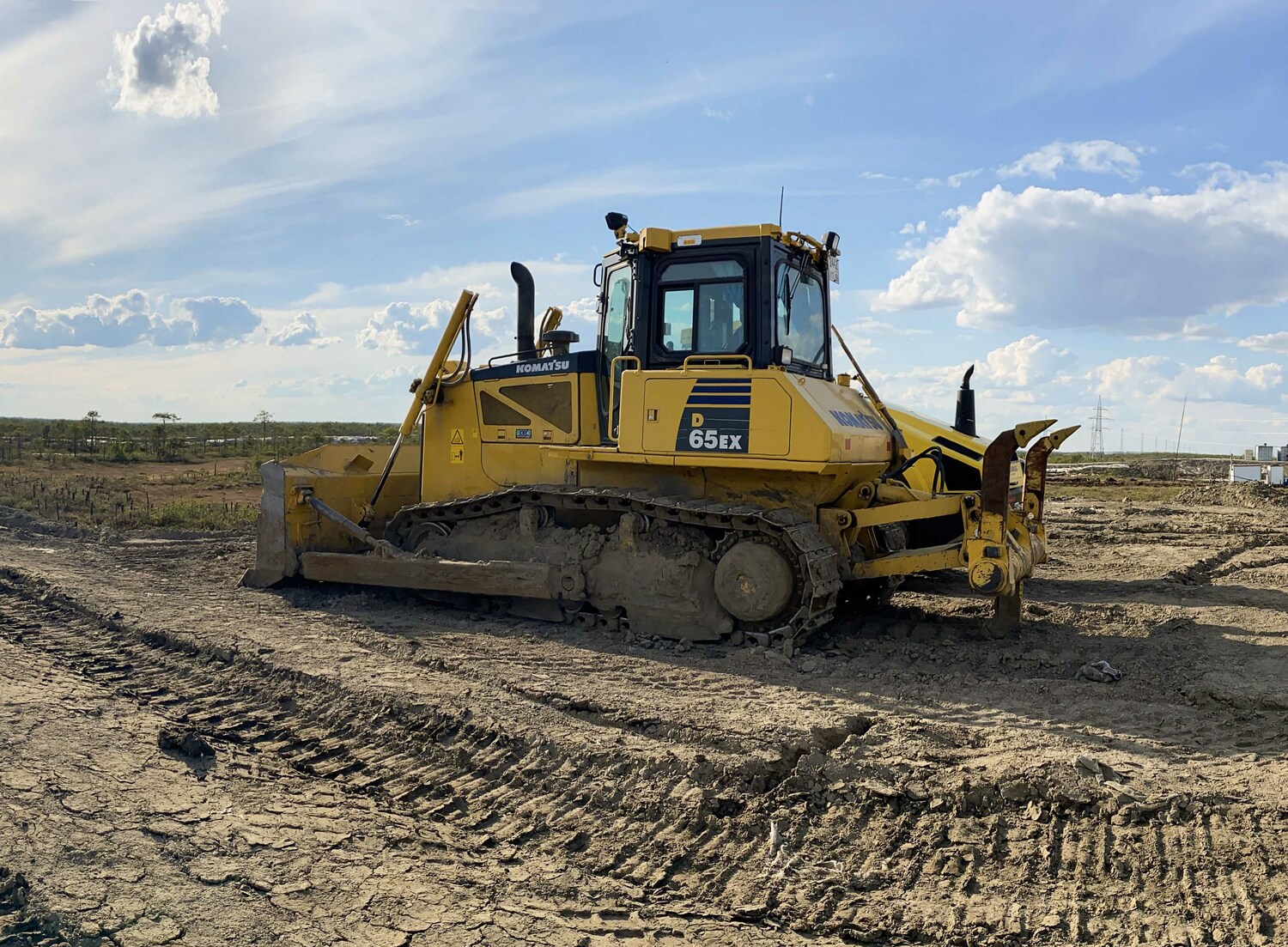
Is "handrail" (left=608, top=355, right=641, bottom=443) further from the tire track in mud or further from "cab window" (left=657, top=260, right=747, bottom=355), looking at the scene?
the tire track in mud

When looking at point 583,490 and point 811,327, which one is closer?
point 583,490

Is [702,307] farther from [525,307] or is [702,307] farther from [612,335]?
[525,307]

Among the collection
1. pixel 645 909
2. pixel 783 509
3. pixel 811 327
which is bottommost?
pixel 645 909

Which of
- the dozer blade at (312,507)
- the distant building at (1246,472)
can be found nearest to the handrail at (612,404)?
the dozer blade at (312,507)

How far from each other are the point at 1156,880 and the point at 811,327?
19.3 feet

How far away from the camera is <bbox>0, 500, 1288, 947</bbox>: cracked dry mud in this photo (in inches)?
143

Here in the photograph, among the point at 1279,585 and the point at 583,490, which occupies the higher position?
the point at 583,490

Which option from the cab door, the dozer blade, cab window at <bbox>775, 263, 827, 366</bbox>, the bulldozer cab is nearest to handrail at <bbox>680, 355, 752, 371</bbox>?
the bulldozer cab

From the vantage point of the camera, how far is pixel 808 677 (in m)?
6.75

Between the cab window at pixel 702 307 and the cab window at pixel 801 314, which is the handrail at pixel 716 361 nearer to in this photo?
the cab window at pixel 702 307

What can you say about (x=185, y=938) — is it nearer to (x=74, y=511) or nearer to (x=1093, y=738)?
(x=1093, y=738)

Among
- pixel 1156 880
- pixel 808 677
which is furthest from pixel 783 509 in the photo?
pixel 1156 880

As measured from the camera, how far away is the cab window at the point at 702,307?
8.06 meters

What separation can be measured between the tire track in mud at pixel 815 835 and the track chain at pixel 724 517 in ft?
6.42
